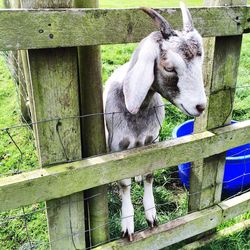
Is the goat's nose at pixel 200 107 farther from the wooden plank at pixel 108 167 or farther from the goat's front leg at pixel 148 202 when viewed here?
the goat's front leg at pixel 148 202

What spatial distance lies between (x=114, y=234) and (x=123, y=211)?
1.23 feet

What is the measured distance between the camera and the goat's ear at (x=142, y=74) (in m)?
1.93

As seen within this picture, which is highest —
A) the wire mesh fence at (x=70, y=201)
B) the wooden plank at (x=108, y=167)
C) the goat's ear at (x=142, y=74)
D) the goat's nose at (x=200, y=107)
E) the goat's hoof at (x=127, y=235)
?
the goat's ear at (x=142, y=74)

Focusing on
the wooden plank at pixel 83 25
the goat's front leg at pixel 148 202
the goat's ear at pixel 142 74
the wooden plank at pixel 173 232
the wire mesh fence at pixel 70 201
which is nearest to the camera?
the wooden plank at pixel 83 25

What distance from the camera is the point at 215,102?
2.58 m

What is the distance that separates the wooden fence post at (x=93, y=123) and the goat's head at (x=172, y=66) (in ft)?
0.91

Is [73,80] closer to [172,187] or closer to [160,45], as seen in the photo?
[160,45]

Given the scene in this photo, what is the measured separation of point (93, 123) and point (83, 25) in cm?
69

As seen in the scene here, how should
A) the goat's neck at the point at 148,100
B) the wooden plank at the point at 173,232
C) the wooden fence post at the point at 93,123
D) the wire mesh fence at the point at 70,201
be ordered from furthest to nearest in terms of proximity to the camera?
the wire mesh fence at the point at 70,201
the wooden plank at the point at 173,232
the goat's neck at the point at 148,100
the wooden fence post at the point at 93,123

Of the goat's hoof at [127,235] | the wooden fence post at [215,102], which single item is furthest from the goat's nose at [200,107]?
the goat's hoof at [127,235]

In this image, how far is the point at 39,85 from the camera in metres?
1.88

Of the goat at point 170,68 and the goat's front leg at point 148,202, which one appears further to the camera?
the goat's front leg at point 148,202

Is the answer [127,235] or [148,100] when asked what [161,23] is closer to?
[148,100]

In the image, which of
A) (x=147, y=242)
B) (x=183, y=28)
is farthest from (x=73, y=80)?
(x=147, y=242)
